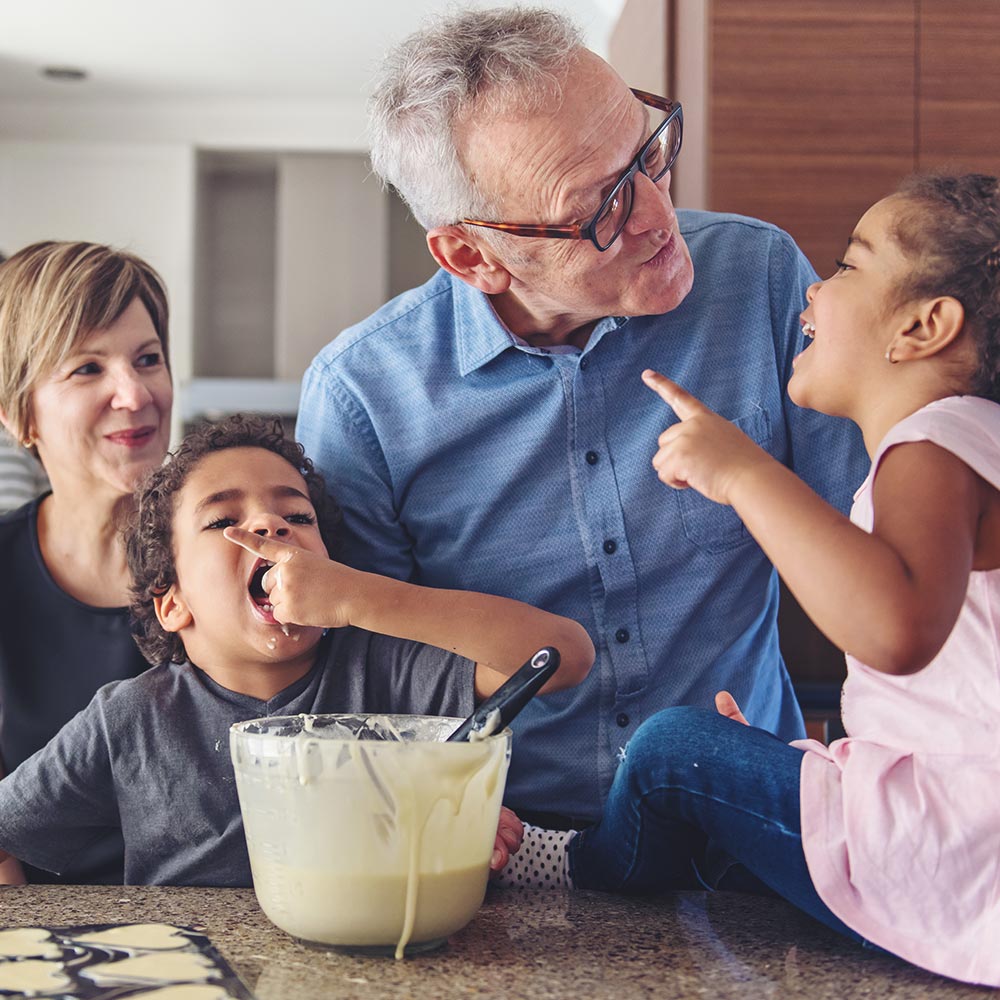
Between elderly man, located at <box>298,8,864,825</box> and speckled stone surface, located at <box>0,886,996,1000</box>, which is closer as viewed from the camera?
speckled stone surface, located at <box>0,886,996,1000</box>

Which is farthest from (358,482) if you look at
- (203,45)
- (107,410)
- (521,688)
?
(203,45)

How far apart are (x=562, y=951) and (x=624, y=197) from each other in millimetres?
817

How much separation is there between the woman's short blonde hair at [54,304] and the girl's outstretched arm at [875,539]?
3.18 ft

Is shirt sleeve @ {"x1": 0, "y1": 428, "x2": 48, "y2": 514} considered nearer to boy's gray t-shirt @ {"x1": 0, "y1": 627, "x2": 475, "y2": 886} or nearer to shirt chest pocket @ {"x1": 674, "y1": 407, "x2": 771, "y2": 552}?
boy's gray t-shirt @ {"x1": 0, "y1": 627, "x2": 475, "y2": 886}

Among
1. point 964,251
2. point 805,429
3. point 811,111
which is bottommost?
point 805,429

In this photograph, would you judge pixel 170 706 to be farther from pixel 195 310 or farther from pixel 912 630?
pixel 195 310

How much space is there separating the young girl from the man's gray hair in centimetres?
46

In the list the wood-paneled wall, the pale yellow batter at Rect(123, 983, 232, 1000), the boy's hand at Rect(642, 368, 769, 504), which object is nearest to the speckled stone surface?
the pale yellow batter at Rect(123, 983, 232, 1000)

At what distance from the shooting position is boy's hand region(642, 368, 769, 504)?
872 mm

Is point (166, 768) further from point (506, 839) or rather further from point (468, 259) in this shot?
point (468, 259)

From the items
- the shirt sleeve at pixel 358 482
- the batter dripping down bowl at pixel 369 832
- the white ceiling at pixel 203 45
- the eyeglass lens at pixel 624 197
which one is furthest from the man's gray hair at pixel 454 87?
the white ceiling at pixel 203 45

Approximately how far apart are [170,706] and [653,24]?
260 centimetres

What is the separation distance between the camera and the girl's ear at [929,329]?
100 cm

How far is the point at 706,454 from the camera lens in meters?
0.88
